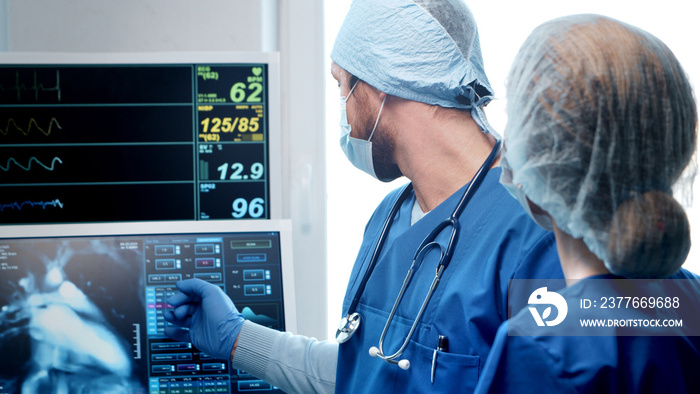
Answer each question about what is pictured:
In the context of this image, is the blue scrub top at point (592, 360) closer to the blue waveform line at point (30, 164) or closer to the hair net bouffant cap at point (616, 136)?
the hair net bouffant cap at point (616, 136)

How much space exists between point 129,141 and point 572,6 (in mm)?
1326

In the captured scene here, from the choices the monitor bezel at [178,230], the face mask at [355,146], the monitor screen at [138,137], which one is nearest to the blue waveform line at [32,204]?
the monitor screen at [138,137]

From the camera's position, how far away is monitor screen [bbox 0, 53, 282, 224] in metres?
1.33

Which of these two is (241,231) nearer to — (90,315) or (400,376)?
(90,315)

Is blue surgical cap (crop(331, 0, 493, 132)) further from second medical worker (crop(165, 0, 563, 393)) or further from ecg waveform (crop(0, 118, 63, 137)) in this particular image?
ecg waveform (crop(0, 118, 63, 137))

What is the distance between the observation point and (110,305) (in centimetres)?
120

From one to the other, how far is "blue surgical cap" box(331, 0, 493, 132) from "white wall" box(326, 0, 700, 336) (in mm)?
610

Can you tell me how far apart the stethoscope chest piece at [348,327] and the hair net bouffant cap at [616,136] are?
522mm

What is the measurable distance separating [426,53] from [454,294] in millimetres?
432

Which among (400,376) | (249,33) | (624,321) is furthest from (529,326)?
(249,33)

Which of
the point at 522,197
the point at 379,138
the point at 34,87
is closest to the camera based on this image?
the point at 522,197

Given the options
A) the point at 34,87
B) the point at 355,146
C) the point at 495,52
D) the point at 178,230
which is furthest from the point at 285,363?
the point at 495,52

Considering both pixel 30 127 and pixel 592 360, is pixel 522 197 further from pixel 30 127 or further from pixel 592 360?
pixel 30 127

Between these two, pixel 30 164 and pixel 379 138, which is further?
pixel 30 164
